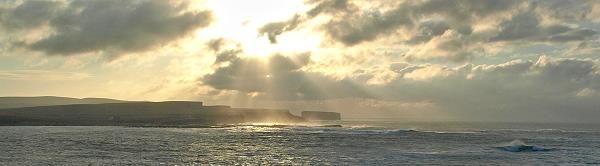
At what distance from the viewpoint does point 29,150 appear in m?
81.0

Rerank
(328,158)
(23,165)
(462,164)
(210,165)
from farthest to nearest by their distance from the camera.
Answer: (328,158), (462,164), (210,165), (23,165)

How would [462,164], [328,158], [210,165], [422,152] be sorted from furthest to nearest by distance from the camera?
[422,152], [328,158], [462,164], [210,165]

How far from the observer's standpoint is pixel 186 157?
7562 cm

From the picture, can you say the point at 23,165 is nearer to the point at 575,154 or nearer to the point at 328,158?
the point at 328,158

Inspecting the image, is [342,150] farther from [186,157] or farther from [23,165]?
[23,165]

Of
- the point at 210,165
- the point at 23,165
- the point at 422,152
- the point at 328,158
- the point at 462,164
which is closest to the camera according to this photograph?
Result: the point at 23,165

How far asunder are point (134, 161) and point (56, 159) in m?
9.75

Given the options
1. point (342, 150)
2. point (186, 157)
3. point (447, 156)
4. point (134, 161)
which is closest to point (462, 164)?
point (447, 156)

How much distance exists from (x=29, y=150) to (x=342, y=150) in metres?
48.5

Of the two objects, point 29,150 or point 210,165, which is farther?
point 29,150

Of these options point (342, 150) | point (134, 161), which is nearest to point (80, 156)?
point (134, 161)

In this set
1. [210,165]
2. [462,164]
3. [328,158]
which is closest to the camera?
[210,165]

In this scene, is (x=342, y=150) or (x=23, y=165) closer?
(x=23, y=165)

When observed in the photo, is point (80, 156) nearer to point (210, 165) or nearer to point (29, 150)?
point (29, 150)
